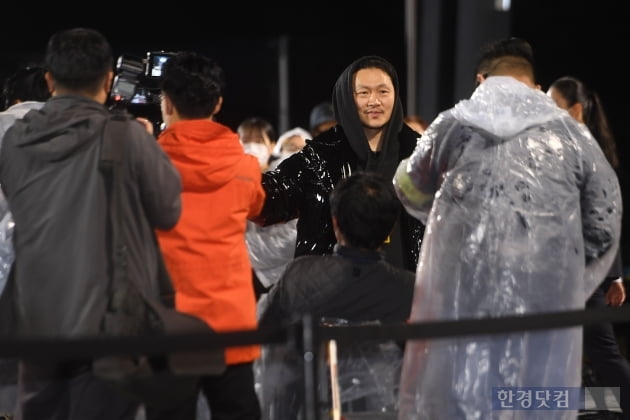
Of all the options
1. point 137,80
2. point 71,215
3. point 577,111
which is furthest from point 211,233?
point 577,111

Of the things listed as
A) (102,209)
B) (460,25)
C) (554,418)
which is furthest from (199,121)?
(460,25)

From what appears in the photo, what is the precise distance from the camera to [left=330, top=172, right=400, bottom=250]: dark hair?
3393 mm

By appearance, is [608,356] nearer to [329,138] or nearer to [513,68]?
[329,138]

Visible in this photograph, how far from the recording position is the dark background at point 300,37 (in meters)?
10.9

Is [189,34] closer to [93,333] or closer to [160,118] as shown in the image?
[160,118]

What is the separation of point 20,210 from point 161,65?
2.64 feet

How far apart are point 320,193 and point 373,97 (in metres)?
0.39

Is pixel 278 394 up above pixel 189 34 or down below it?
below

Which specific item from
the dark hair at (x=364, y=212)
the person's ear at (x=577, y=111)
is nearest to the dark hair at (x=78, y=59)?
the dark hair at (x=364, y=212)

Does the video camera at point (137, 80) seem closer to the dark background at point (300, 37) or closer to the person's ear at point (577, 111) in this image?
the person's ear at point (577, 111)

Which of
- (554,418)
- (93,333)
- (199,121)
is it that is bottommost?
(554,418)

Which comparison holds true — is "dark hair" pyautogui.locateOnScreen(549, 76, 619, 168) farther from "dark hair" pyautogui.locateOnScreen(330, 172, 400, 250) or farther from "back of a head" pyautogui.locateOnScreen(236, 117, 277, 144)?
"dark hair" pyautogui.locateOnScreen(330, 172, 400, 250)

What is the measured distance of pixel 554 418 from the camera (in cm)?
348

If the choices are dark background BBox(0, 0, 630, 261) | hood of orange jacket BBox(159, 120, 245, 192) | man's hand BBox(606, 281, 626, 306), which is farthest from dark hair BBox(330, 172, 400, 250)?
dark background BBox(0, 0, 630, 261)
